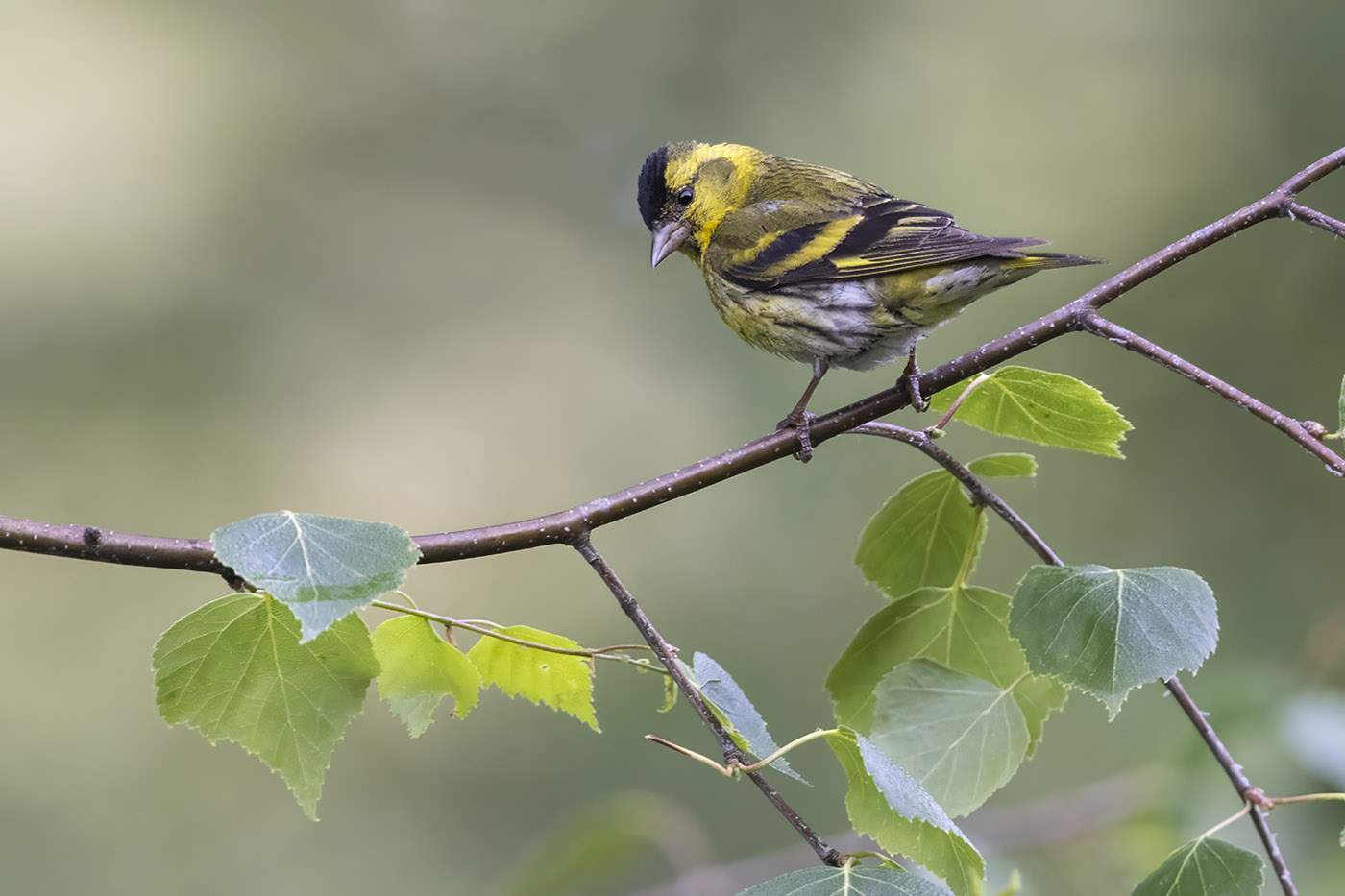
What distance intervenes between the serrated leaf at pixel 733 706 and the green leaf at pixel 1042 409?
51 centimetres

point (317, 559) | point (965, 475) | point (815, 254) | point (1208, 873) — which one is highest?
point (815, 254)

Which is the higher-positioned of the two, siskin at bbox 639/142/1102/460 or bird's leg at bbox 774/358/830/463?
siskin at bbox 639/142/1102/460

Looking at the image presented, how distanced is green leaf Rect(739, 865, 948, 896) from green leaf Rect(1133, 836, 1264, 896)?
0.33 meters

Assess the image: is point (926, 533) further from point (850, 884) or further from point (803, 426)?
point (850, 884)

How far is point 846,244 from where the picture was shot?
217cm

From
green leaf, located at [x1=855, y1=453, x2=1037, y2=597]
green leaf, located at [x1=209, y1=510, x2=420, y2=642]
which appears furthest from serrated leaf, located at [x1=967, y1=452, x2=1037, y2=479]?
green leaf, located at [x1=209, y1=510, x2=420, y2=642]

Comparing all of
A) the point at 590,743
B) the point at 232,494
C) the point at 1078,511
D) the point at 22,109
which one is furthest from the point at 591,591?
the point at 22,109

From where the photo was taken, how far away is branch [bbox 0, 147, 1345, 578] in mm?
1094

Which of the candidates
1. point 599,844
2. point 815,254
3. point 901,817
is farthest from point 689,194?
point 901,817

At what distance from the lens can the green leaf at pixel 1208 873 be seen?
1138 mm

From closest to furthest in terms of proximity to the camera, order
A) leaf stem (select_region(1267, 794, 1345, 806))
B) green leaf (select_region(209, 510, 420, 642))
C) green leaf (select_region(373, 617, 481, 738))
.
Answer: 1. green leaf (select_region(209, 510, 420, 642))
2. leaf stem (select_region(1267, 794, 1345, 806))
3. green leaf (select_region(373, 617, 481, 738))

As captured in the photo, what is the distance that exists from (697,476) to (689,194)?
55.7 inches

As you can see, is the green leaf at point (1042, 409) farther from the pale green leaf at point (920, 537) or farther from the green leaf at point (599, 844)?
the green leaf at point (599, 844)

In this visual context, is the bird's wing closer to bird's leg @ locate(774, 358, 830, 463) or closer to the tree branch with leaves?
bird's leg @ locate(774, 358, 830, 463)
